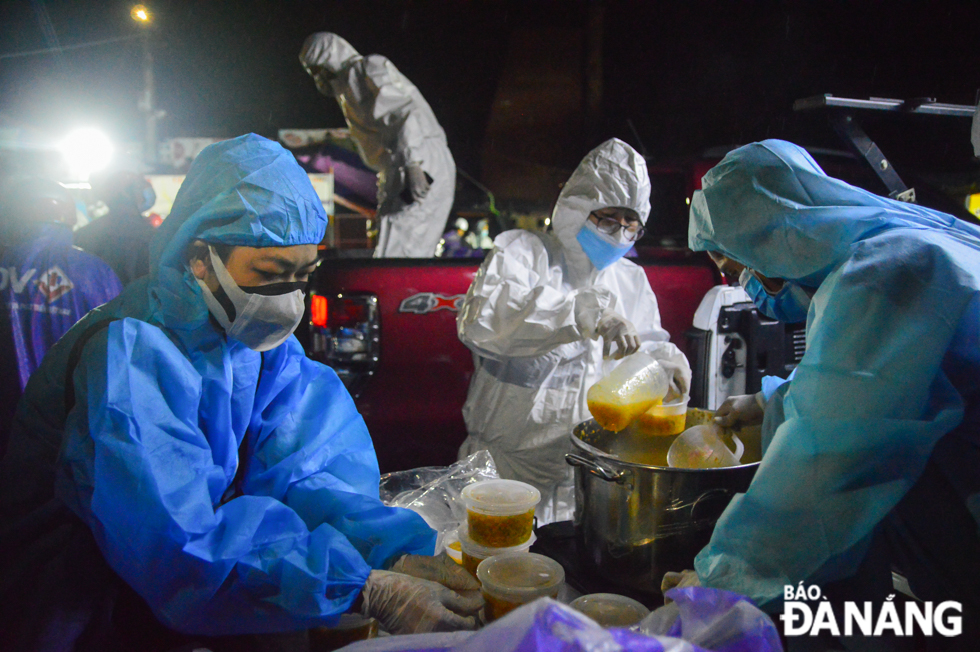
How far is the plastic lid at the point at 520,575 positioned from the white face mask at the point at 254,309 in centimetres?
82

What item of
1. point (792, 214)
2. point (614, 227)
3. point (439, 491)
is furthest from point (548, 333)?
point (792, 214)

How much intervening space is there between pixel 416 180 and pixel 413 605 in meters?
4.61

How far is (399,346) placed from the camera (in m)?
3.24

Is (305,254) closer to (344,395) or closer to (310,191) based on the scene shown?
(310,191)

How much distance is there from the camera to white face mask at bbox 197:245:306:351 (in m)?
1.48

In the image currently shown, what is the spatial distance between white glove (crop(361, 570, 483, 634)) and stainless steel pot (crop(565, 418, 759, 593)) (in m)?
0.45

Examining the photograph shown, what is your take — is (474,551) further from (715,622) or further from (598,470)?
(715,622)

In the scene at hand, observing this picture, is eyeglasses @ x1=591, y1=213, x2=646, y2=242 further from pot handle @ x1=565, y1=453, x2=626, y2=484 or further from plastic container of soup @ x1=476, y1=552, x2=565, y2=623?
plastic container of soup @ x1=476, y1=552, x2=565, y2=623

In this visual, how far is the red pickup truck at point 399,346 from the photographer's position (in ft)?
10.5

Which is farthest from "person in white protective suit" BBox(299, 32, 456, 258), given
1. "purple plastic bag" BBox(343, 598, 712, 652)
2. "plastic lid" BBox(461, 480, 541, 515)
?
"purple plastic bag" BBox(343, 598, 712, 652)

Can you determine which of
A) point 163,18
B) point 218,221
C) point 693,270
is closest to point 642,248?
point 693,270

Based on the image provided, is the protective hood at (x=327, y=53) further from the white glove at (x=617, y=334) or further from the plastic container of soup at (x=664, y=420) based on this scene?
the plastic container of soup at (x=664, y=420)

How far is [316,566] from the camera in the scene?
47.2 inches

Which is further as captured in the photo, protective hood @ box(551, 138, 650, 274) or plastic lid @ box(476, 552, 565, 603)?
protective hood @ box(551, 138, 650, 274)
